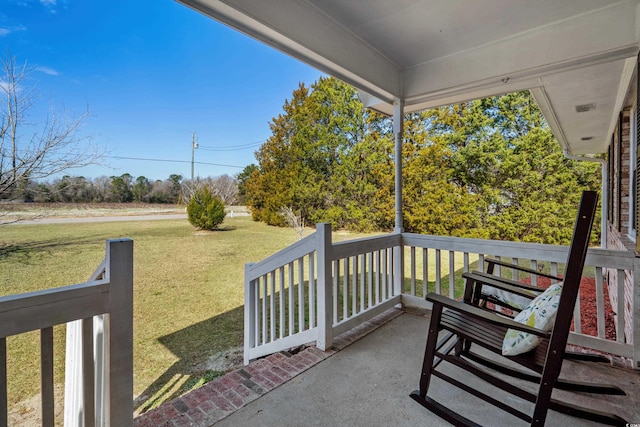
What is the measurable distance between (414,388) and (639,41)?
283 cm

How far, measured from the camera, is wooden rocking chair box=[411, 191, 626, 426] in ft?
4.18

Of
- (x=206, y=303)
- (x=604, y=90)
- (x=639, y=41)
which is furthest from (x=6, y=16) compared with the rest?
(x=604, y=90)

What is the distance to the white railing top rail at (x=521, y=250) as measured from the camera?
2.09 metres

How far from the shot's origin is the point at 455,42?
2678 mm

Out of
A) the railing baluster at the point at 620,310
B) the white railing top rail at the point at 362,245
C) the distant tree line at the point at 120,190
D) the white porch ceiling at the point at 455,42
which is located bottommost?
the railing baluster at the point at 620,310

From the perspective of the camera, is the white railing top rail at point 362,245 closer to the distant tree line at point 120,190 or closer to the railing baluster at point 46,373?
the railing baluster at point 46,373

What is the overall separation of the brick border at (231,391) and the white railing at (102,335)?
36cm

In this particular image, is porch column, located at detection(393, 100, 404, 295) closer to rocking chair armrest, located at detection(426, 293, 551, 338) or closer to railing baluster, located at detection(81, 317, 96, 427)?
Answer: rocking chair armrest, located at detection(426, 293, 551, 338)

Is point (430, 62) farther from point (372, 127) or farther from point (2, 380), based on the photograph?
point (372, 127)

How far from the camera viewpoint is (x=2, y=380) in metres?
0.98

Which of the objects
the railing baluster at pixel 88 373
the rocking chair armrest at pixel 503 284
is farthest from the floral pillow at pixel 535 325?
the railing baluster at pixel 88 373

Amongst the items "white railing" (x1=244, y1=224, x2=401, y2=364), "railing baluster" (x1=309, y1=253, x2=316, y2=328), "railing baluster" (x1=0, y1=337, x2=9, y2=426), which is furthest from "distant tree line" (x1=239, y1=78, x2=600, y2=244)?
"railing baluster" (x1=0, y1=337, x2=9, y2=426)

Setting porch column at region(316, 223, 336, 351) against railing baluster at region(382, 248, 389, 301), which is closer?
porch column at region(316, 223, 336, 351)

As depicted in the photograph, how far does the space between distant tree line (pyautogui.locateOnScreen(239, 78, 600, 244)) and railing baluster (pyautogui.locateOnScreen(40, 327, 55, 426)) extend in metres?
10.0
